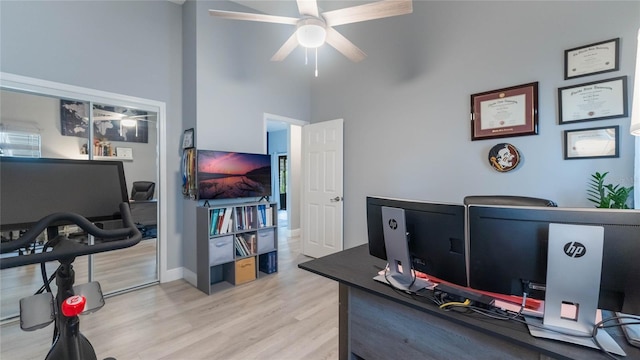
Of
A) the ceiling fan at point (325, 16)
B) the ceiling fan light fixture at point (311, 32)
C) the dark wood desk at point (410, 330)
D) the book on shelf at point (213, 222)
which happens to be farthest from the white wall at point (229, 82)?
the dark wood desk at point (410, 330)

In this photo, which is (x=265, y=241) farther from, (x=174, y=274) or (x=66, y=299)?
(x=66, y=299)

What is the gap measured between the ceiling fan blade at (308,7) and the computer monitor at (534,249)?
1787 mm

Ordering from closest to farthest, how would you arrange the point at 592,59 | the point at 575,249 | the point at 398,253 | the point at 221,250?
the point at 575,249 < the point at 398,253 < the point at 592,59 < the point at 221,250

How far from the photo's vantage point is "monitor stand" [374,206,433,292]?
4.10ft

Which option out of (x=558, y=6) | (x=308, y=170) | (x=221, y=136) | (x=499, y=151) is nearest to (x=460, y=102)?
(x=499, y=151)

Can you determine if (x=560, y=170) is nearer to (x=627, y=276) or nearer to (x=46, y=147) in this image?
(x=627, y=276)


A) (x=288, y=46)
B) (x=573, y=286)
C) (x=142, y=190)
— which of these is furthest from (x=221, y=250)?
(x=573, y=286)

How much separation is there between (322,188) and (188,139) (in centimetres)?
200

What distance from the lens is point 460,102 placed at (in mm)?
3002

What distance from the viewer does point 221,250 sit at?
10.3 ft

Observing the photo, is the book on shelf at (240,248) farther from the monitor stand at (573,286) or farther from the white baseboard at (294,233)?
the monitor stand at (573,286)

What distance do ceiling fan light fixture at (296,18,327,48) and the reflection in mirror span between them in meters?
2.17

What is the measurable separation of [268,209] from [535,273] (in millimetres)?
3003

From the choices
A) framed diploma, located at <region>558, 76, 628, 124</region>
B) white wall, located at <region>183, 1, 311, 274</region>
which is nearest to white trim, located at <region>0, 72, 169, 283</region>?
white wall, located at <region>183, 1, 311, 274</region>
